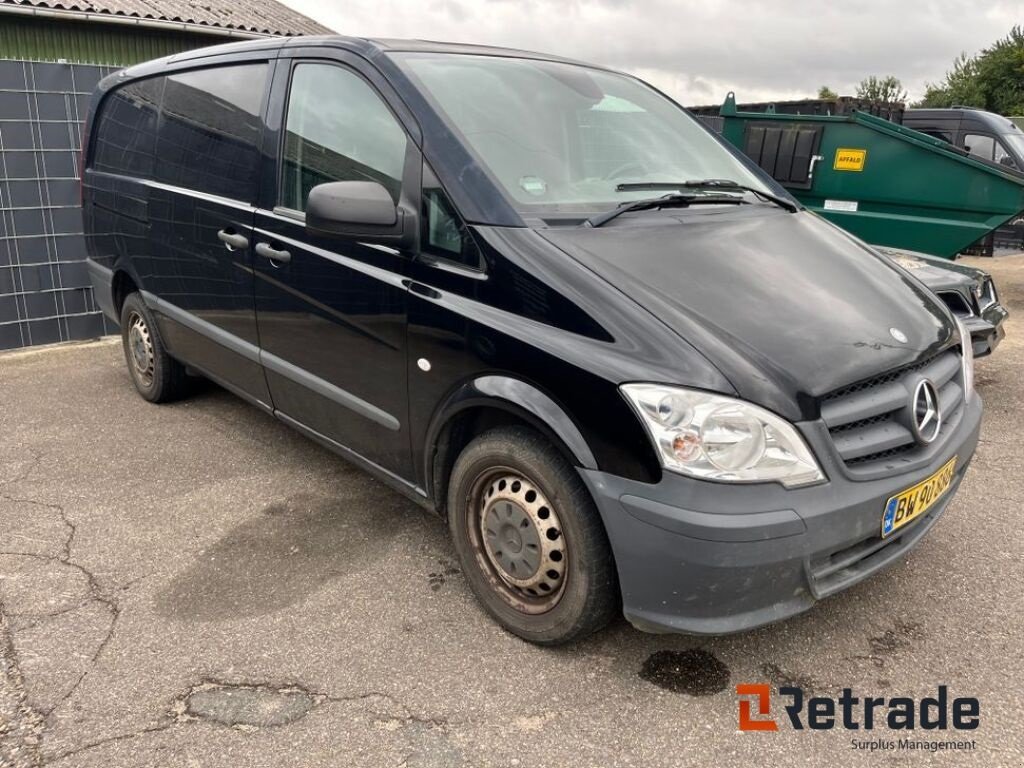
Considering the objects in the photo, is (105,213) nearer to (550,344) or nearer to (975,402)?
(550,344)

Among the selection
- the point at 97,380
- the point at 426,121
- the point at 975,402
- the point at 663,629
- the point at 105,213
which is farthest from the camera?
the point at 97,380

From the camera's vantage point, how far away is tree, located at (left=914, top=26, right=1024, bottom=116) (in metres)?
34.8

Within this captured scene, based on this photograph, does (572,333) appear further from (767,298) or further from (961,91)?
(961,91)

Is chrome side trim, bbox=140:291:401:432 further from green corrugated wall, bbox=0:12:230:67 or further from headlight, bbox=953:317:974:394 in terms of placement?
green corrugated wall, bbox=0:12:230:67

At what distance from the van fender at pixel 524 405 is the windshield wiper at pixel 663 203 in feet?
2.02

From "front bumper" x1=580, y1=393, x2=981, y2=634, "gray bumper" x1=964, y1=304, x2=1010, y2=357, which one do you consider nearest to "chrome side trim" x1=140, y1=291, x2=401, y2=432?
"front bumper" x1=580, y1=393, x2=981, y2=634

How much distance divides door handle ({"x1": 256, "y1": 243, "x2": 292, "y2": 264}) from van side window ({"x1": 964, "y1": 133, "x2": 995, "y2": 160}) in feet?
31.5

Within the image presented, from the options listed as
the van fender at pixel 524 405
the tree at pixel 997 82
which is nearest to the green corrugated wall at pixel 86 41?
the van fender at pixel 524 405

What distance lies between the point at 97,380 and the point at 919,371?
4978 millimetres

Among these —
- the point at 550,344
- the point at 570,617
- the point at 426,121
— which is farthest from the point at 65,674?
the point at 426,121

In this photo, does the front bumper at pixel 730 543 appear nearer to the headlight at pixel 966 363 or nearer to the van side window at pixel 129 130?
the headlight at pixel 966 363

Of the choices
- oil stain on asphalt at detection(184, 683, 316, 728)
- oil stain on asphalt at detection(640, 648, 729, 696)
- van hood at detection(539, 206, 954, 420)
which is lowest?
oil stain on asphalt at detection(640, 648, 729, 696)

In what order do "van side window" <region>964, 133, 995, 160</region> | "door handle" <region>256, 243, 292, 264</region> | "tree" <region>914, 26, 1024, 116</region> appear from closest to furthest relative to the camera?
"door handle" <region>256, 243, 292, 264</region>
"van side window" <region>964, 133, 995, 160</region>
"tree" <region>914, 26, 1024, 116</region>

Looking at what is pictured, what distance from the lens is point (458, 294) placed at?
8.39 ft
